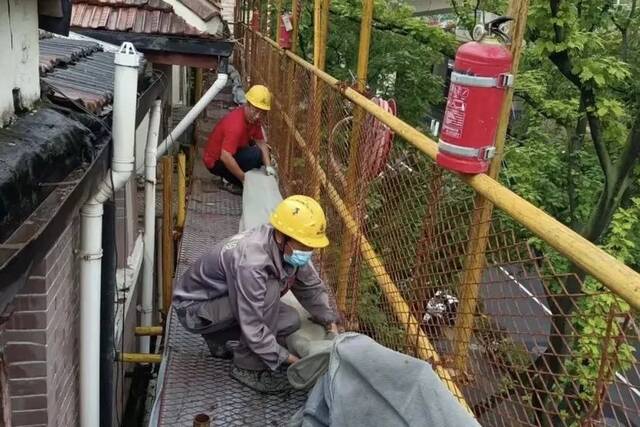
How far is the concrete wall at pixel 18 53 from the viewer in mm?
2477

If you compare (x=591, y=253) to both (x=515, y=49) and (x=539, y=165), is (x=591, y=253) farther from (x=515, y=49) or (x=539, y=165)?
(x=539, y=165)

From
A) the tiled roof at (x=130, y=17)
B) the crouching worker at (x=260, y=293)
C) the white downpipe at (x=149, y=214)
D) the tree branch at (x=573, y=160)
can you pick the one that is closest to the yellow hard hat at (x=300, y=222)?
the crouching worker at (x=260, y=293)

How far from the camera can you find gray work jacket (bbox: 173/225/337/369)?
3.44m

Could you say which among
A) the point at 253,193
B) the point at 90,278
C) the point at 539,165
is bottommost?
the point at 539,165

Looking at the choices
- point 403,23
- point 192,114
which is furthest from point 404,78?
point 192,114

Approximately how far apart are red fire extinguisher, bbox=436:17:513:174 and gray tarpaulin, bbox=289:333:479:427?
789 millimetres

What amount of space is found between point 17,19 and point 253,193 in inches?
148

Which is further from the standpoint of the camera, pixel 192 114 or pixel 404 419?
pixel 192 114

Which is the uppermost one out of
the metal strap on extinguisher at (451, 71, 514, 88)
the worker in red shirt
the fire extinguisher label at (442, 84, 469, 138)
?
the metal strap on extinguisher at (451, 71, 514, 88)

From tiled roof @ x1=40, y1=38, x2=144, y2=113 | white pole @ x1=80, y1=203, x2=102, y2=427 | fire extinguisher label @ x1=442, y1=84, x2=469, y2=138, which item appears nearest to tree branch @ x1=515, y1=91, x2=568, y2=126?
tiled roof @ x1=40, y1=38, x2=144, y2=113

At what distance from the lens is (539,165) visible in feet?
36.3

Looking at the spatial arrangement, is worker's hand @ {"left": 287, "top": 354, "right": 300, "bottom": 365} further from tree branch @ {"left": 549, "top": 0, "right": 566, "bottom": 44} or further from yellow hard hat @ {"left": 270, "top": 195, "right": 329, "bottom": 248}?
tree branch @ {"left": 549, "top": 0, "right": 566, "bottom": 44}

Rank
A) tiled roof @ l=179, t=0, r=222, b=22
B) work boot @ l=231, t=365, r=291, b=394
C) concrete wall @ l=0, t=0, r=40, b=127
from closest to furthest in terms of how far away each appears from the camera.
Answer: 1. concrete wall @ l=0, t=0, r=40, b=127
2. work boot @ l=231, t=365, r=291, b=394
3. tiled roof @ l=179, t=0, r=222, b=22

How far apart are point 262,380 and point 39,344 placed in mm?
1379
